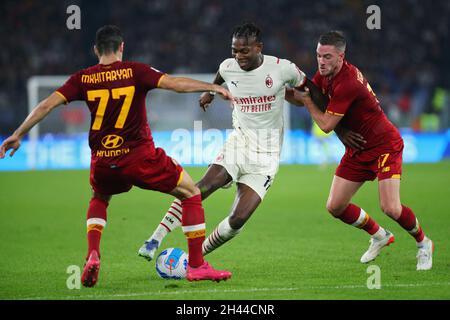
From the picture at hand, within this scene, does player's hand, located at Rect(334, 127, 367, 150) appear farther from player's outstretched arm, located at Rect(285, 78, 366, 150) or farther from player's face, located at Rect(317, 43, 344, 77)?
player's face, located at Rect(317, 43, 344, 77)

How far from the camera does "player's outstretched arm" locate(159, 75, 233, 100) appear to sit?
22.8ft

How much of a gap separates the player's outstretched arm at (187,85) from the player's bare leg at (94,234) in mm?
1310

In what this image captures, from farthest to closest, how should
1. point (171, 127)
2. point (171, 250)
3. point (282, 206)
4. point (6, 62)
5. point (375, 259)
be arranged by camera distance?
point (6, 62) → point (171, 127) → point (282, 206) → point (375, 259) → point (171, 250)

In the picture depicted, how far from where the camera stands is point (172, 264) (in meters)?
7.60

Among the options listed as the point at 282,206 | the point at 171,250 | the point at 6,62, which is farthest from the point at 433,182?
the point at 6,62

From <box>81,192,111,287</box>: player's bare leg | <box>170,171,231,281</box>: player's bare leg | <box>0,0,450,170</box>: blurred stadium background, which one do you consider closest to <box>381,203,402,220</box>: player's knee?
<box>170,171,231,281</box>: player's bare leg

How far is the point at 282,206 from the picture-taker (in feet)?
47.8

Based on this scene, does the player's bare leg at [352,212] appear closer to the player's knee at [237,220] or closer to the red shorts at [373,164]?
the red shorts at [373,164]

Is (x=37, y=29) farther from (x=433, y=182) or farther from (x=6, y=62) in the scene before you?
(x=433, y=182)

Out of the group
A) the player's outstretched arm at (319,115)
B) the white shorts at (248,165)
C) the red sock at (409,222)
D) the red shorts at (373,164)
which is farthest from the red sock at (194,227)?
the red sock at (409,222)

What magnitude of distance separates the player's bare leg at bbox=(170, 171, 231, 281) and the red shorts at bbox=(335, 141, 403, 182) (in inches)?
70.4

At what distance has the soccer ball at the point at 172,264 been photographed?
7594mm

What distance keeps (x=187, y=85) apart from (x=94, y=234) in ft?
5.41
